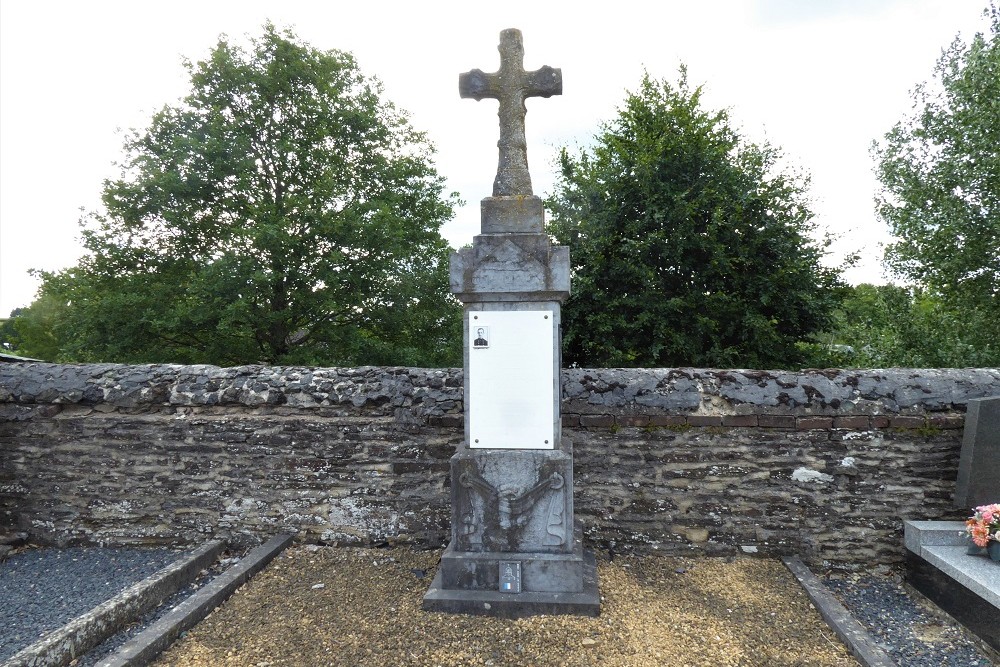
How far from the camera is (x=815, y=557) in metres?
4.52

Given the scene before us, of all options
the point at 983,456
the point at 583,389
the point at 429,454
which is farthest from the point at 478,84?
the point at 983,456

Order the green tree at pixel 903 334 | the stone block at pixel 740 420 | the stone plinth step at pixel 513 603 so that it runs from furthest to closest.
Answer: the green tree at pixel 903 334, the stone block at pixel 740 420, the stone plinth step at pixel 513 603

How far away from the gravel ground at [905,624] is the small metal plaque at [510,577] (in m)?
2.25

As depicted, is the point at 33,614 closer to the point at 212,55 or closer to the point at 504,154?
the point at 504,154

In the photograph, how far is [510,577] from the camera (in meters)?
3.82

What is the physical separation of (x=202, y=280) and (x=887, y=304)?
13917 millimetres

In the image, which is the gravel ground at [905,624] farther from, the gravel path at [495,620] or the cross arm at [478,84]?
the cross arm at [478,84]

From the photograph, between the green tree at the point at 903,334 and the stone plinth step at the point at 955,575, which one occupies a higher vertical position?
the green tree at the point at 903,334

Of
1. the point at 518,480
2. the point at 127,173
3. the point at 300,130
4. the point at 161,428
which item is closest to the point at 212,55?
the point at 300,130

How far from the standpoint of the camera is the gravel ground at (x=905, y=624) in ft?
11.0

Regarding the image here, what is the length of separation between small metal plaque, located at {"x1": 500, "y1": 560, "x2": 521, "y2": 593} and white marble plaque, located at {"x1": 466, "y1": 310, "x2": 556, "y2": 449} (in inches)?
30.9

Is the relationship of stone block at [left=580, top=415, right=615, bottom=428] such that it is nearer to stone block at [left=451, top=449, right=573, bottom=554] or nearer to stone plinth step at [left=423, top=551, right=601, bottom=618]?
stone block at [left=451, top=449, right=573, bottom=554]

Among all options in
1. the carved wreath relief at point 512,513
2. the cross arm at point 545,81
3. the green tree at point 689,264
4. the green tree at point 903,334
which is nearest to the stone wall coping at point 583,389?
the carved wreath relief at point 512,513

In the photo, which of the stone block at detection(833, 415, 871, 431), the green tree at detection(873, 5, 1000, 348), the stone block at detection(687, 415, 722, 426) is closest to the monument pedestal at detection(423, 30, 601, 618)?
the stone block at detection(687, 415, 722, 426)
